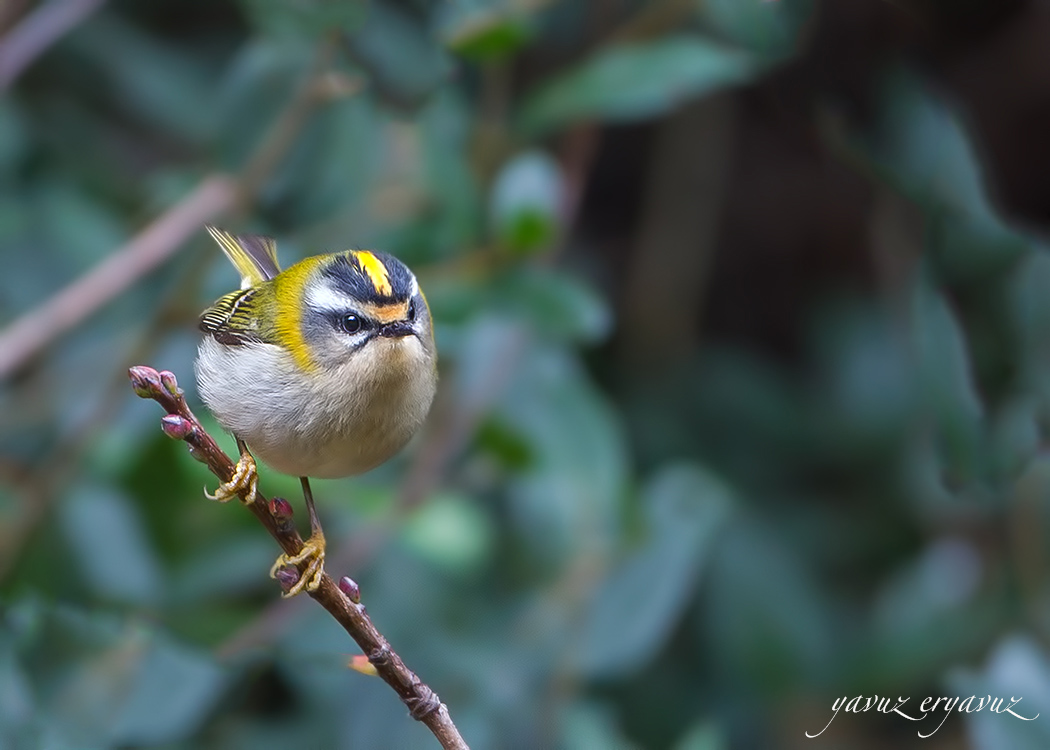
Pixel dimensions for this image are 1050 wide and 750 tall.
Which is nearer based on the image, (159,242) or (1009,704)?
(1009,704)

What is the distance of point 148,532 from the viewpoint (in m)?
3.18

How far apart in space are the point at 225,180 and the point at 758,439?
227cm

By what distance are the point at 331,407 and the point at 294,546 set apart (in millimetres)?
394

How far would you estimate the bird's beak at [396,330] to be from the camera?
2.18m

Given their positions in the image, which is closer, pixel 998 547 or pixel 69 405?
pixel 69 405

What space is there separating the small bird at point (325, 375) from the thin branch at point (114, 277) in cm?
53

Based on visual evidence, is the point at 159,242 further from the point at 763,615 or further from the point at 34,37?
the point at 763,615

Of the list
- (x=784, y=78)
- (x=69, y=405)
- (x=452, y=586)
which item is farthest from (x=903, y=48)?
(x=69, y=405)

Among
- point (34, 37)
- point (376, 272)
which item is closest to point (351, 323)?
point (376, 272)

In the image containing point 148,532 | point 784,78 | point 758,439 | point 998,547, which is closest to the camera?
point 784,78

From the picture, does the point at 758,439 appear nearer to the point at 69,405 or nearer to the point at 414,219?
the point at 414,219

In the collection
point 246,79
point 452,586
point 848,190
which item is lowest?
point 452,586

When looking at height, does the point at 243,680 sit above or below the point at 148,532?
below

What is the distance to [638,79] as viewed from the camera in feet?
10.3
